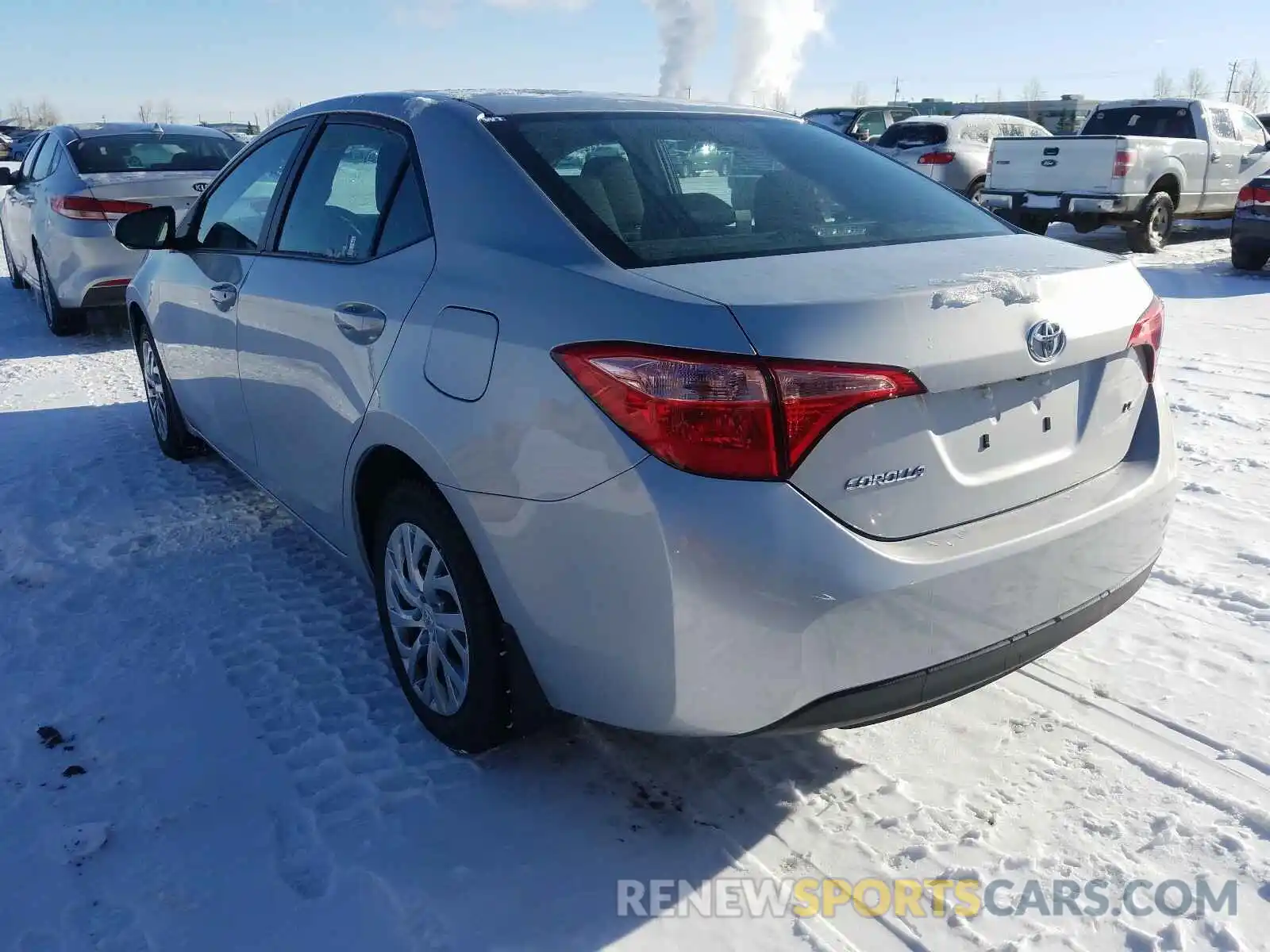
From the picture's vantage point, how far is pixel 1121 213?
1196cm

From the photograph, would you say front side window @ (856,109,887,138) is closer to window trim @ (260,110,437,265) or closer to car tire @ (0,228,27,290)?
car tire @ (0,228,27,290)

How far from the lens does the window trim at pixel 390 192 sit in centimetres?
276

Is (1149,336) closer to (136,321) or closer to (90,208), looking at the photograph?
(136,321)

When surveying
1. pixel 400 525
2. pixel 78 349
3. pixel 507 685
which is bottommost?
pixel 78 349

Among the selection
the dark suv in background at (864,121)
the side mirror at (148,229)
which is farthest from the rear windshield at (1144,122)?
the side mirror at (148,229)

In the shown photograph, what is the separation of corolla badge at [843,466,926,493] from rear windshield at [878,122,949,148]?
1444cm

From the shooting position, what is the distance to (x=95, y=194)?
7.58 meters

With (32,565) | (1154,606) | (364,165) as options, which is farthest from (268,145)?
(1154,606)

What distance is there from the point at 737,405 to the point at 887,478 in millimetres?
358

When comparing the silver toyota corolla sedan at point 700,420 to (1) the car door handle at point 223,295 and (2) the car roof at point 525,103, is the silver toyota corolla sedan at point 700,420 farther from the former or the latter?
(1) the car door handle at point 223,295

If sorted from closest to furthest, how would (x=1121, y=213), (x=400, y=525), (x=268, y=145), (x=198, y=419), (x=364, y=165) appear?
(x=400, y=525), (x=364, y=165), (x=268, y=145), (x=198, y=419), (x=1121, y=213)

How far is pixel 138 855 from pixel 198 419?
2.46 m

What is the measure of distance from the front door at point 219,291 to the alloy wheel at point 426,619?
1.24 metres

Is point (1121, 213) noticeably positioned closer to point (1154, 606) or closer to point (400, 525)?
point (1154, 606)
